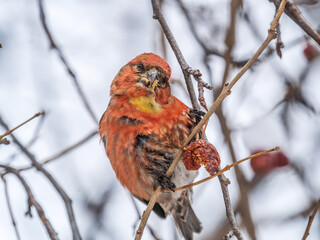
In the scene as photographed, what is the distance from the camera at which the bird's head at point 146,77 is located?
122 inches

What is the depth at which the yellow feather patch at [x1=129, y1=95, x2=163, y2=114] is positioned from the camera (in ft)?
9.97

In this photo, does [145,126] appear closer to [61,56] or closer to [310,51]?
[61,56]

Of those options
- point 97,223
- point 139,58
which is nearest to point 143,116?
point 139,58

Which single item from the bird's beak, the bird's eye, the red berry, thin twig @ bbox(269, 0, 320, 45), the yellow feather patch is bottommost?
thin twig @ bbox(269, 0, 320, 45)

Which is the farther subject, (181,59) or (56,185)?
(56,185)

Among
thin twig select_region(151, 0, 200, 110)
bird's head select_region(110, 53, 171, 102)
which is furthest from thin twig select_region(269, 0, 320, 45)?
bird's head select_region(110, 53, 171, 102)

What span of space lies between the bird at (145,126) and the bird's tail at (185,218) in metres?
0.52

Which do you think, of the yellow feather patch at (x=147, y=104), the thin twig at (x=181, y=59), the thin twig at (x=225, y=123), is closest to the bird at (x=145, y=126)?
the yellow feather patch at (x=147, y=104)

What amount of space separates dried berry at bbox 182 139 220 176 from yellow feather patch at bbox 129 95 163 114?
30.4 inches

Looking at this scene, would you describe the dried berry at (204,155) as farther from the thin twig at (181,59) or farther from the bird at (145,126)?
the bird at (145,126)

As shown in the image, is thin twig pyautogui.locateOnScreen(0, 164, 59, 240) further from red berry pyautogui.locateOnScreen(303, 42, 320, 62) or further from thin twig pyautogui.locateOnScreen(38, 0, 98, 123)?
red berry pyautogui.locateOnScreen(303, 42, 320, 62)

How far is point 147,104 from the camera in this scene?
3062mm

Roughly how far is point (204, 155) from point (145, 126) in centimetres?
81

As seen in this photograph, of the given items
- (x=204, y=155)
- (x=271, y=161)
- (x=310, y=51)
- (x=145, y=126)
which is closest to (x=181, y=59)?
(x=204, y=155)
